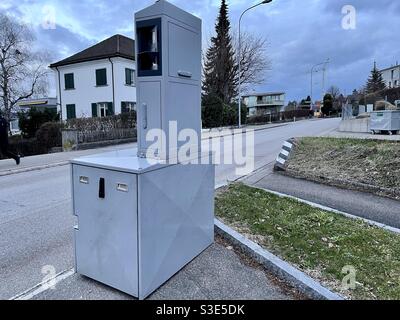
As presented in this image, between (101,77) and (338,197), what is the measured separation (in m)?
26.7

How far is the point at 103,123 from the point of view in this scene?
58.6 feet

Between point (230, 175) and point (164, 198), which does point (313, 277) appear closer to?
point (164, 198)

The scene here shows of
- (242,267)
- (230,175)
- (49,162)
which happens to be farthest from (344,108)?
(242,267)

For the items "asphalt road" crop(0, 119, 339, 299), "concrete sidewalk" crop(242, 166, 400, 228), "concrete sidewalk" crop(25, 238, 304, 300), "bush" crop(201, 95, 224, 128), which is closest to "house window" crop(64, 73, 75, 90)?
"bush" crop(201, 95, 224, 128)

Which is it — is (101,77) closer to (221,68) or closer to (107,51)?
(107,51)

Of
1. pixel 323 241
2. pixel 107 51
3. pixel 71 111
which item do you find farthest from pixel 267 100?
pixel 323 241

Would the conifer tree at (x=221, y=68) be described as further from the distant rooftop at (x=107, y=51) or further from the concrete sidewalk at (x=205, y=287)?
the concrete sidewalk at (x=205, y=287)

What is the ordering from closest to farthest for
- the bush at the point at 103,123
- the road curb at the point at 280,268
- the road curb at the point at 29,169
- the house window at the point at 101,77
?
the road curb at the point at 280,268 < the road curb at the point at 29,169 < the bush at the point at 103,123 < the house window at the point at 101,77

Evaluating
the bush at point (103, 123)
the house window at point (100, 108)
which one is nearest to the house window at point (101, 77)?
the house window at point (100, 108)

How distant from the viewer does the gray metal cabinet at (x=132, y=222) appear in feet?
9.42

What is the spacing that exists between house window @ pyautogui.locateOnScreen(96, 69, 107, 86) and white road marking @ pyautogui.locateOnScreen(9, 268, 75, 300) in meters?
27.8

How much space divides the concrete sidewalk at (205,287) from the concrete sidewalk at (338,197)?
303 centimetres

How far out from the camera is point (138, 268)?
2922mm
